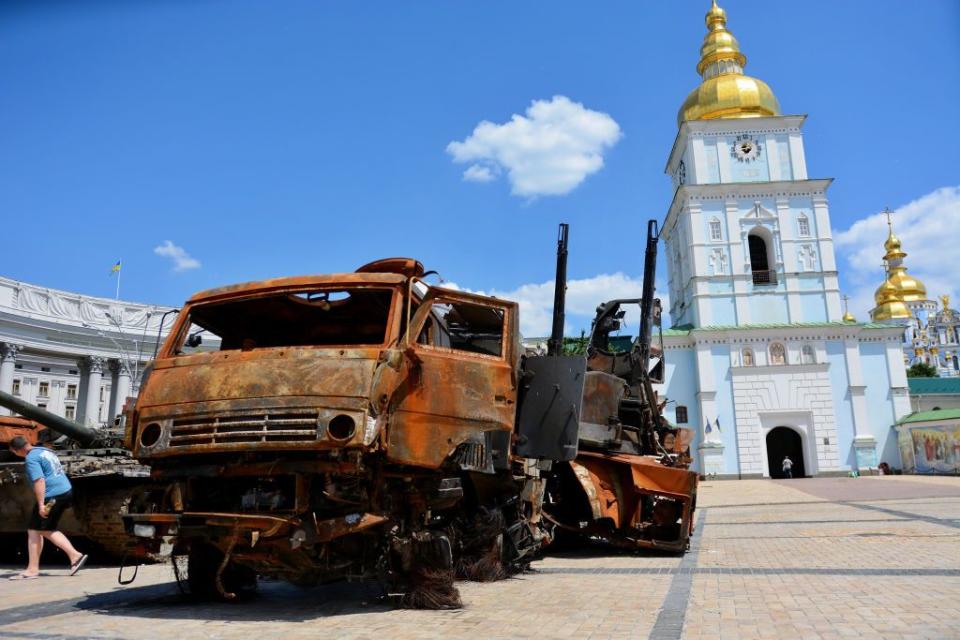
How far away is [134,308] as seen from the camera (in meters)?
52.4

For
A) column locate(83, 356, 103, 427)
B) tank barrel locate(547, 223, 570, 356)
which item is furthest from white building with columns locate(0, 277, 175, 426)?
tank barrel locate(547, 223, 570, 356)

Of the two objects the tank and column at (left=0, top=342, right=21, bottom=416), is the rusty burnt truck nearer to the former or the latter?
the tank

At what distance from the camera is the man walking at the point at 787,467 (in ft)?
121

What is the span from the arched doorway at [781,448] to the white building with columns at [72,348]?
36658mm

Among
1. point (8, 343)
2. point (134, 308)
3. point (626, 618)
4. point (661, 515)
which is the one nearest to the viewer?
point (626, 618)

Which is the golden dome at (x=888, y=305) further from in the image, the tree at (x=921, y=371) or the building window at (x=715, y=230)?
the building window at (x=715, y=230)

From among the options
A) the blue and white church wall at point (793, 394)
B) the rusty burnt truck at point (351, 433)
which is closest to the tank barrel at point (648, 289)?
the rusty burnt truck at point (351, 433)

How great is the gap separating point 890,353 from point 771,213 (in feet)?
32.0

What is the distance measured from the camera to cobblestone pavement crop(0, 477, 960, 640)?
4.81 m

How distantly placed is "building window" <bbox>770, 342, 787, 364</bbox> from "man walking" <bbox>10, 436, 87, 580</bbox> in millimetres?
36124

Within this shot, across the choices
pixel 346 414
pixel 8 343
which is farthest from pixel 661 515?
pixel 8 343

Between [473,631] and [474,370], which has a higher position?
[474,370]

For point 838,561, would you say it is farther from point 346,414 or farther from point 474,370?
point 346,414

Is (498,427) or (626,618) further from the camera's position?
(498,427)
